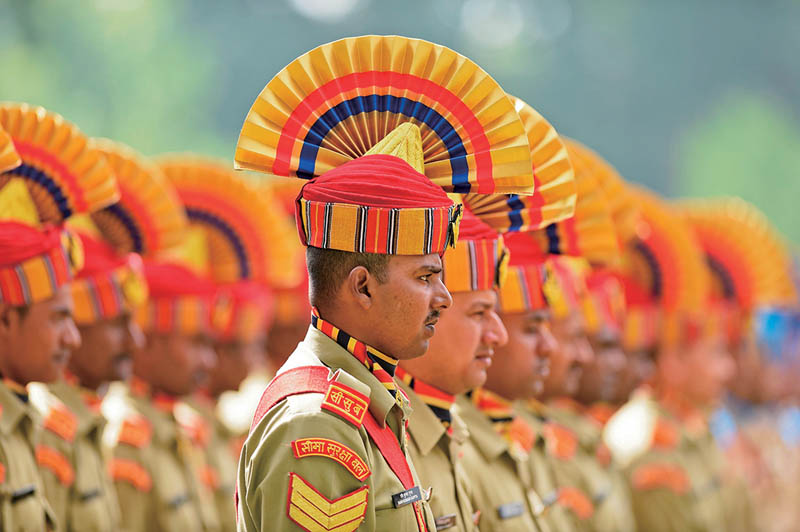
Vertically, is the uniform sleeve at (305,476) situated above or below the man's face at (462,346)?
below

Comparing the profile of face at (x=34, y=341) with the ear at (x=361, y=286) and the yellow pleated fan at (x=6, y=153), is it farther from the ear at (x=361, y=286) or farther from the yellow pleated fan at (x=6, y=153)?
the ear at (x=361, y=286)

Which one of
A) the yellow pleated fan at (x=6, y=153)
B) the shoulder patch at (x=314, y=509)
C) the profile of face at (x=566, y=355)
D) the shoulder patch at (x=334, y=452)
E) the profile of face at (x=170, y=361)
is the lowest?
the shoulder patch at (x=314, y=509)

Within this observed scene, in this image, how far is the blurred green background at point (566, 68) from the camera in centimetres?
1459

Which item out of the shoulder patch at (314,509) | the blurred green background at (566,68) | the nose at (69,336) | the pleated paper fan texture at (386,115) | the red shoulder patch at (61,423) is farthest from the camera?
the blurred green background at (566,68)

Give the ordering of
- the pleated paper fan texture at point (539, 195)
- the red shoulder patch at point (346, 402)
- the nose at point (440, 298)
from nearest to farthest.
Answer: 1. the red shoulder patch at point (346, 402)
2. the nose at point (440, 298)
3. the pleated paper fan texture at point (539, 195)

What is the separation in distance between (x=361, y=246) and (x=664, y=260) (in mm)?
4946

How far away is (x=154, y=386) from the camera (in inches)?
278

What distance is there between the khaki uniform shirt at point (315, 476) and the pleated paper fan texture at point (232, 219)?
4.58 metres

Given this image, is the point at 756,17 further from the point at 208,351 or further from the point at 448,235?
the point at 448,235

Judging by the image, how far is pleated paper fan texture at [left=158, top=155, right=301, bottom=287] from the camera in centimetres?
737

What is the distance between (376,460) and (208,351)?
447 cm

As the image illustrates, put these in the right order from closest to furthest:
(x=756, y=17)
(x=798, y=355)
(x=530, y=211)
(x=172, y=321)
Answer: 1. (x=530, y=211)
2. (x=172, y=321)
3. (x=798, y=355)
4. (x=756, y=17)

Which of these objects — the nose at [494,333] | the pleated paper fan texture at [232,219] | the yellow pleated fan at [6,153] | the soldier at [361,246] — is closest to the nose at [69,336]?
the yellow pleated fan at [6,153]

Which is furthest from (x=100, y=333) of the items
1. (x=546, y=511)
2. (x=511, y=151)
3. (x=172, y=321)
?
(x=511, y=151)
